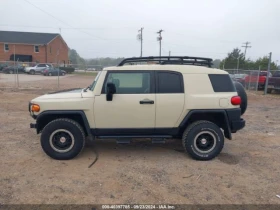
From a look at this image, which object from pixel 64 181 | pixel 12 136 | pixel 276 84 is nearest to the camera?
pixel 64 181

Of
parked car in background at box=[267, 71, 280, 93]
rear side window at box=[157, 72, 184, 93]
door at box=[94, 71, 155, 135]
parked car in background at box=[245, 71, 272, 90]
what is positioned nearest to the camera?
door at box=[94, 71, 155, 135]

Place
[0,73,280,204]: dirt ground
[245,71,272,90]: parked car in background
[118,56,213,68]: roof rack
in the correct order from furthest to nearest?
1. [245,71,272,90]: parked car in background
2. [118,56,213,68]: roof rack
3. [0,73,280,204]: dirt ground

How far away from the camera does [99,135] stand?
465cm

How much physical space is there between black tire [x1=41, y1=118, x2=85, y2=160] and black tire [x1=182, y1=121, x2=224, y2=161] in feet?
6.40

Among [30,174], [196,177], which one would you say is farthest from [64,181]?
[196,177]

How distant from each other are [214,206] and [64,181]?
2.15m

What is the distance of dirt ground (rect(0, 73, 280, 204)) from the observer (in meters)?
3.34

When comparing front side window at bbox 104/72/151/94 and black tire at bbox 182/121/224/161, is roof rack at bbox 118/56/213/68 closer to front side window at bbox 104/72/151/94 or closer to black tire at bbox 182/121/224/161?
front side window at bbox 104/72/151/94

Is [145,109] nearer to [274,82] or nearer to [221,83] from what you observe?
[221,83]

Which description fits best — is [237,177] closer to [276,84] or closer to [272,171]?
[272,171]

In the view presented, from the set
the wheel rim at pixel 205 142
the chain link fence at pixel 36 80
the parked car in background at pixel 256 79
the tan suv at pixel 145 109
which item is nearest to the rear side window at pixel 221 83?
the tan suv at pixel 145 109

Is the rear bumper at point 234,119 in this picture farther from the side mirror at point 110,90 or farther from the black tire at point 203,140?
the side mirror at point 110,90

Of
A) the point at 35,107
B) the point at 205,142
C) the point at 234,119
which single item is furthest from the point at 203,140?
the point at 35,107

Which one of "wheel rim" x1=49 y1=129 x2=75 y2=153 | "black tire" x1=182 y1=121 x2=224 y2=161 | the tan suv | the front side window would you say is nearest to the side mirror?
the tan suv
